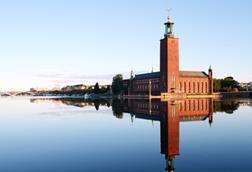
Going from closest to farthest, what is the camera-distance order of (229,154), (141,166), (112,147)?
(141,166) < (229,154) < (112,147)

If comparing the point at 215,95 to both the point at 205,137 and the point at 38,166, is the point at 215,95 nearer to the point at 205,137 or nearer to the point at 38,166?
the point at 205,137

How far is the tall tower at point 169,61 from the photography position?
92.0m

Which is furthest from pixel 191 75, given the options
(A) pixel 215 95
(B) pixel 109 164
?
(B) pixel 109 164

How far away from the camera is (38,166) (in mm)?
10758

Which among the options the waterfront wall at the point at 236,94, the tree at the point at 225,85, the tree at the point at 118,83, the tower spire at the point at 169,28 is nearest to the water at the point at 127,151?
the tower spire at the point at 169,28

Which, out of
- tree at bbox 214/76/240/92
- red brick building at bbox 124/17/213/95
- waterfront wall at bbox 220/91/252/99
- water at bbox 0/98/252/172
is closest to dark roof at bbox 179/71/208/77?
red brick building at bbox 124/17/213/95

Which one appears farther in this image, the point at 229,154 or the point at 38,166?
the point at 229,154

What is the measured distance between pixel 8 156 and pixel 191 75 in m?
101

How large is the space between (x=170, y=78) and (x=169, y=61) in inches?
205

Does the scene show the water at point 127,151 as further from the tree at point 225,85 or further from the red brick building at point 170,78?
the tree at point 225,85

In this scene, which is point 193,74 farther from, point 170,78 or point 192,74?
point 170,78

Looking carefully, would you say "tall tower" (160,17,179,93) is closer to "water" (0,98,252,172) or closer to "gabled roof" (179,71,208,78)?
"gabled roof" (179,71,208,78)

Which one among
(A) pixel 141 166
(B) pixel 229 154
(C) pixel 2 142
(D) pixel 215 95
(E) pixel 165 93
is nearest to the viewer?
(A) pixel 141 166

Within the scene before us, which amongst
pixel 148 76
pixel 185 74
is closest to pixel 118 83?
pixel 148 76
